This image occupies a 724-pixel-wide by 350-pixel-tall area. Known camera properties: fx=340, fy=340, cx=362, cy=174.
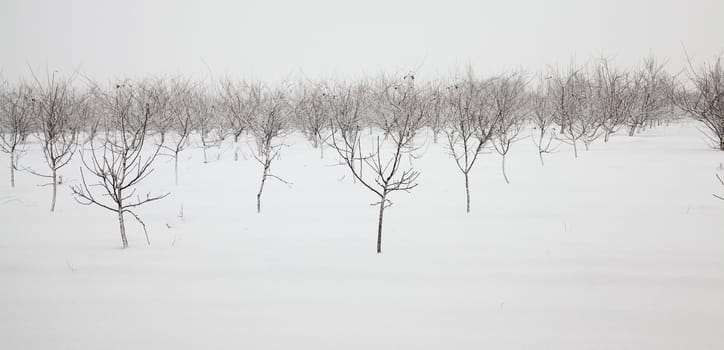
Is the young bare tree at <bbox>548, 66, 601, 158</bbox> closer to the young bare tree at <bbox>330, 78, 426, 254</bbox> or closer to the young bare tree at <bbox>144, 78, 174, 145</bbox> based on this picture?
the young bare tree at <bbox>330, 78, 426, 254</bbox>

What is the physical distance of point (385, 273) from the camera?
4129 millimetres

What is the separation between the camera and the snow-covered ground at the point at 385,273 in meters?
2.97

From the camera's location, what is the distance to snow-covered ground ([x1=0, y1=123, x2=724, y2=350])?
117 inches

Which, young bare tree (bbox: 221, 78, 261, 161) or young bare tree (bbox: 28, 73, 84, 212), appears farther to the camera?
young bare tree (bbox: 221, 78, 261, 161)

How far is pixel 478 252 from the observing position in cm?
476

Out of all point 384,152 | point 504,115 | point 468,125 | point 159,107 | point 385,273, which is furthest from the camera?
point 384,152

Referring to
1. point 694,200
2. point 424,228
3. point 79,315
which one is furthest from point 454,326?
point 694,200

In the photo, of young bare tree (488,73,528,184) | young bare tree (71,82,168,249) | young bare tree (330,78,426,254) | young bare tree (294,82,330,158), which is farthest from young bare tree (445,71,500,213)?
young bare tree (294,82,330,158)

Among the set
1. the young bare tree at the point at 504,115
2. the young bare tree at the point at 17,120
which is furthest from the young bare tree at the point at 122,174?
the young bare tree at the point at 504,115

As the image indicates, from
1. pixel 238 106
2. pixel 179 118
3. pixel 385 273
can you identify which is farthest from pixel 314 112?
pixel 385 273

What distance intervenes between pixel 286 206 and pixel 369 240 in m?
3.21

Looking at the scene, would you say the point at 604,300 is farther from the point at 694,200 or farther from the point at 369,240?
the point at 694,200

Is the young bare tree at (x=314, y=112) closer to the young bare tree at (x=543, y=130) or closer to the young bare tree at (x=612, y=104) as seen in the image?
the young bare tree at (x=543, y=130)

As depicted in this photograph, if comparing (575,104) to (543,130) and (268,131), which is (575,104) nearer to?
(543,130)
